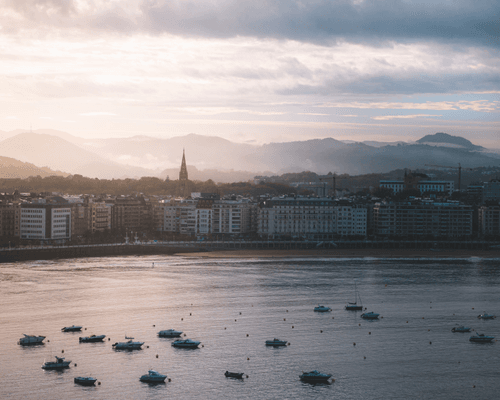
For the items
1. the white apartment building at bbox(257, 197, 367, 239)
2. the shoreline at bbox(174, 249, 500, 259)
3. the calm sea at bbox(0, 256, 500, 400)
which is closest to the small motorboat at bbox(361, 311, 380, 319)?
the calm sea at bbox(0, 256, 500, 400)

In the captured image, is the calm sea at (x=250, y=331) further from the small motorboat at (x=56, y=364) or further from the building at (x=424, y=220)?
the building at (x=424, y=220)

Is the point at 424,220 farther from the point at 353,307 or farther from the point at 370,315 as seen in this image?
the point at 370,315

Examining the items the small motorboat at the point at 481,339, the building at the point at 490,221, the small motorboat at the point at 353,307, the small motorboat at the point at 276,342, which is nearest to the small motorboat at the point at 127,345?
the small motorboat at the point at 276,342

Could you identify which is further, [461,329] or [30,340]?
[461,329]

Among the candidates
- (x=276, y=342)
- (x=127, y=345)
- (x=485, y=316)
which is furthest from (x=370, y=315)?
(x=127, y=345)

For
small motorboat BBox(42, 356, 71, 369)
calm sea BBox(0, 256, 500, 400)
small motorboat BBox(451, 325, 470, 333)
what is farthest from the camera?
small motorboat BBox(451, 325, 470, 333)

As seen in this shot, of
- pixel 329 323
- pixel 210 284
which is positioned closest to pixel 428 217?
pixel 210 284

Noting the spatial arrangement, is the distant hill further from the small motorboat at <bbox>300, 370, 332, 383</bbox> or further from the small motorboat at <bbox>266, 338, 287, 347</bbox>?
the small motorboat at <bbox>300, 370, 332, 383</bbox>
